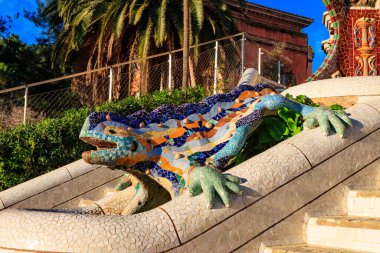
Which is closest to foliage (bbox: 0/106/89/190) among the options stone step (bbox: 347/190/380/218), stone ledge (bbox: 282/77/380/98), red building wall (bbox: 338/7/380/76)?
stone ledge (bbox: 282/77/380/98)

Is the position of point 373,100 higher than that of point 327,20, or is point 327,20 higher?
point 327,20

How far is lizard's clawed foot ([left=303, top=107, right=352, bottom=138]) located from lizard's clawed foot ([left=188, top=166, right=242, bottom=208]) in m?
1.30

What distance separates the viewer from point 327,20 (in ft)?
36.1

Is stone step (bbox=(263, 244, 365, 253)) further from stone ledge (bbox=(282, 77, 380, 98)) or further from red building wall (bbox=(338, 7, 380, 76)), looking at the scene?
red building wall (bbox=(338, 7, 380, 76))

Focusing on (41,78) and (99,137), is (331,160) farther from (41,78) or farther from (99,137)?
(41,78)

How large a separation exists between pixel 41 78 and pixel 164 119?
67.3ft

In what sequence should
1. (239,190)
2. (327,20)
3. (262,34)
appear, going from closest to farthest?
1. (239,190)
2. (327,20)
3. (262,34)

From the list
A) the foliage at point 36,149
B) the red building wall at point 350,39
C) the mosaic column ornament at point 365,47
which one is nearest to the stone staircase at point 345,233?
the foliage at point 36,149

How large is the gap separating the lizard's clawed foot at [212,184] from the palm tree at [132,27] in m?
10.1

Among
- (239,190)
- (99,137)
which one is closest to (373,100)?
(239,190)

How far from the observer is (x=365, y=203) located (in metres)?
4.60

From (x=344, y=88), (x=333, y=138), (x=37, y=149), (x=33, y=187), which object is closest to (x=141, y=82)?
(x=37, y=149)

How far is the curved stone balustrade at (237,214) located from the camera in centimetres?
345

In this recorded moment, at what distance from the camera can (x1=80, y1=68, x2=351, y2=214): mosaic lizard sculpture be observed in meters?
4.53
